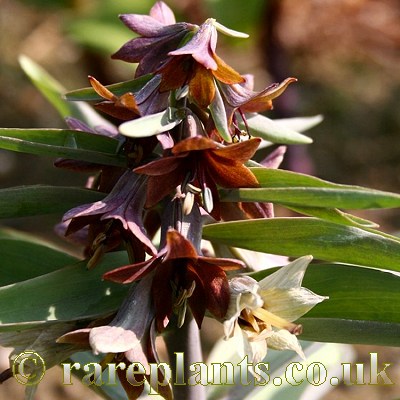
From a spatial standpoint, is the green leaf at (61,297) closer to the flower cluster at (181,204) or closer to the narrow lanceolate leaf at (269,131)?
the flower cluster at (181,204)

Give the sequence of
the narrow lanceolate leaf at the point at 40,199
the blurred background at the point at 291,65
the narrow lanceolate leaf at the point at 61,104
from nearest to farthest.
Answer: the narrow lanceolate leaf at the point at 40,199
the narrow lanceolate leaf at the point at 61,104
the blurred background at the point at 291,65

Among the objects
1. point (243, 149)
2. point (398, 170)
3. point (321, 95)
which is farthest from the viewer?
point (321, 95)

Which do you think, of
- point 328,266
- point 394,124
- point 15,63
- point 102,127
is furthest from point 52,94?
point 15,63

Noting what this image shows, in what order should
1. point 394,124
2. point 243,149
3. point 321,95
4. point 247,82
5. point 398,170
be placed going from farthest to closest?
1. point 321,95
2. point 394,124
3. point 398,170
4. point 247,82
5. point 243,149

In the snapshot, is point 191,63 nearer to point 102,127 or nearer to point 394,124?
point 102,127

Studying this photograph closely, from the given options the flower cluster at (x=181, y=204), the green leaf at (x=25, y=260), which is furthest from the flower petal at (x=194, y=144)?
the green leaf at (x=25, y=260)
